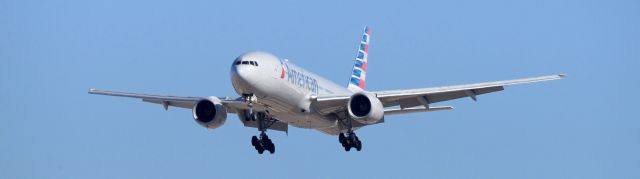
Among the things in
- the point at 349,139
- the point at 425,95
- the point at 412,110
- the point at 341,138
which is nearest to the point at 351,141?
the point at 349,139

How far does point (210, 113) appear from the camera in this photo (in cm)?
4825

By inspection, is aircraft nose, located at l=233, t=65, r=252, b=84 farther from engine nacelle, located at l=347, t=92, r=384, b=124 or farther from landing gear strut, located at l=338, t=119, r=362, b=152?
landing gear strut, located at l=338, t=119, r=362, b=152

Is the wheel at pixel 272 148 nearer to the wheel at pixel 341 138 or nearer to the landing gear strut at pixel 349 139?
the wheel at pixel 341 138

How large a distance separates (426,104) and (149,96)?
37.9ft

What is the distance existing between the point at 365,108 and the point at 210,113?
241 inches

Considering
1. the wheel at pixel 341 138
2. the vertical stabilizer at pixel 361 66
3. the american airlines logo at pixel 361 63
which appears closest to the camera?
the wheel at pixel 341 138

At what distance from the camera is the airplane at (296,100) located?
44719mm

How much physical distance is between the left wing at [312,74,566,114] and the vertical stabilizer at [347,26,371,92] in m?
8.35

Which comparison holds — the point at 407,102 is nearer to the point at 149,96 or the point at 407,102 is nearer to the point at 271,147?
the point at 271,147

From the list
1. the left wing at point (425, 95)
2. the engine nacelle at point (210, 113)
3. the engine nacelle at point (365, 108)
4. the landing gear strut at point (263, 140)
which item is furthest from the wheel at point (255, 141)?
the engine nacelle at point (365, 108)

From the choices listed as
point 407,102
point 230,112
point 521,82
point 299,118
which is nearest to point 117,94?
point 230,112

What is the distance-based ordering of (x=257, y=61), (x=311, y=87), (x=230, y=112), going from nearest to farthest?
1. (x=257, y=61)
2. (x=311, y=87)
3. (x=230, y=112)

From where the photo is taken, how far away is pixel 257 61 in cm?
4459

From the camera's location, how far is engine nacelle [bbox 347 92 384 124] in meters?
46.6
